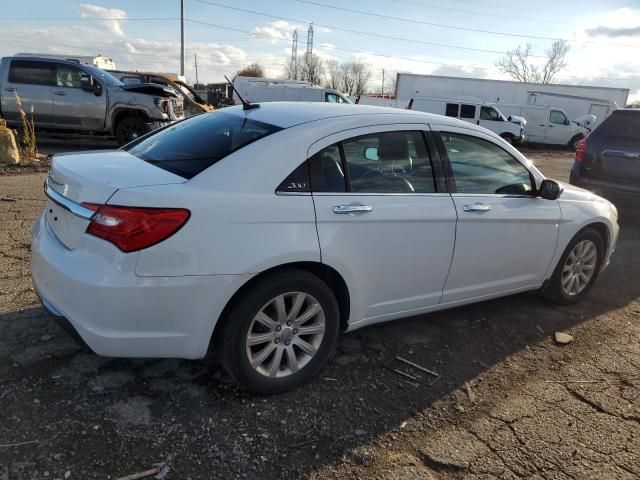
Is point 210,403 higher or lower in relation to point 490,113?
lower

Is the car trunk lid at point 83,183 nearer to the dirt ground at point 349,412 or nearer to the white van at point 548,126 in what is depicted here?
the dirt ground at point 349,412

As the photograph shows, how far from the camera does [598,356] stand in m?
3.77

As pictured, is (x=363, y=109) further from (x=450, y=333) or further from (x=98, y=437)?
(x=98, y=437)

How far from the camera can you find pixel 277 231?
2.73 m

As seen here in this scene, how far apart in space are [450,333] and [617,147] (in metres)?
4.97

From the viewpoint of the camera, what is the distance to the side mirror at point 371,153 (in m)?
3.21

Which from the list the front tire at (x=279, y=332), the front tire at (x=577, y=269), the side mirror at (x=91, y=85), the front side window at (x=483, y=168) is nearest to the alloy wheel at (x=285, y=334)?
the front tire at (x=279, y=332)

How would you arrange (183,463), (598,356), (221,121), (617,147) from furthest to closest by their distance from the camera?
(617,147)
(598,356)
(221,121)
(183,463)

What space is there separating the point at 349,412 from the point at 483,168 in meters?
1.94

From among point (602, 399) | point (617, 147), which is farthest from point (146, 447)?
point (617, 147)

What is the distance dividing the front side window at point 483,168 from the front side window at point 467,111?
797 inches

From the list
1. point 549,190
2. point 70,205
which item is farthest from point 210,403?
point 549,190

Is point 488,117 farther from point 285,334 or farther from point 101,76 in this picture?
point 285,334

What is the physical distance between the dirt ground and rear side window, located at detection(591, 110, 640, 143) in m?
4.49
